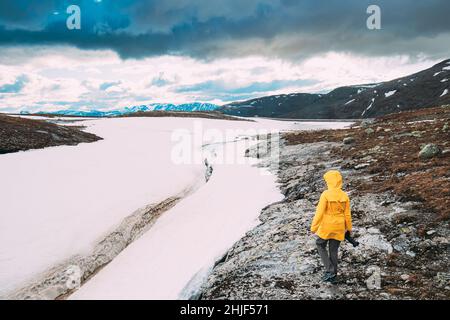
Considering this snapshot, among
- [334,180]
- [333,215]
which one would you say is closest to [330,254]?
[333,215]

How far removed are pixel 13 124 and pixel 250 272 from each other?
3441 cm

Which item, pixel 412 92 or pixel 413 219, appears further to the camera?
pixel 412 92

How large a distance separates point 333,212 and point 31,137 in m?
32.8

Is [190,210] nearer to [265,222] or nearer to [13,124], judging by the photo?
[265,222]

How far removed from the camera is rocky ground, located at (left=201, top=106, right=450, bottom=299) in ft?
27.2

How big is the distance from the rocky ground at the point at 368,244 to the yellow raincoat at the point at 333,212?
1.42 meters

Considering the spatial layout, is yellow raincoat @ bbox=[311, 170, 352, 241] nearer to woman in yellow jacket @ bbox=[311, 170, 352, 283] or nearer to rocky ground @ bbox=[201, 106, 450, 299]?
woman in yellow jacket @ bbox=[311, 170, 352, 283]

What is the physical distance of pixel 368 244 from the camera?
33.7 ft

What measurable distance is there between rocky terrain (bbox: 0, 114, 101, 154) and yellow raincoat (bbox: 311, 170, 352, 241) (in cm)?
2890

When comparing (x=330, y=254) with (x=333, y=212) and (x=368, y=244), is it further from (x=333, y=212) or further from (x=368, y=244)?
(x=368, y=244)

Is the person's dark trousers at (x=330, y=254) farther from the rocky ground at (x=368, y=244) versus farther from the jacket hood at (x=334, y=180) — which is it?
the jacket hood at (x=334, y=180)

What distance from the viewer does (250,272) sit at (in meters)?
9.73
